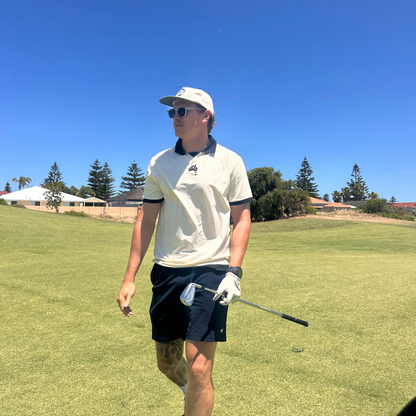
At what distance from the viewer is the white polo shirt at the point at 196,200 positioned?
2404 mm

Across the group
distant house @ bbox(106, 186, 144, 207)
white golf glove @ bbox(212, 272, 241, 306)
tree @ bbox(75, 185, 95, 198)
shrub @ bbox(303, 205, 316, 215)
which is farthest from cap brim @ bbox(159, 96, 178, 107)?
tree @ bbox(75, 185, 95, 198)

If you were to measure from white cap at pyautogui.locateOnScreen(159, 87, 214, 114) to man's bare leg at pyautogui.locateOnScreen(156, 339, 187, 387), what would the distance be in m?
1.73

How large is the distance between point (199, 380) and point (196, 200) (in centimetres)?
115

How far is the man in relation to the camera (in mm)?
2209

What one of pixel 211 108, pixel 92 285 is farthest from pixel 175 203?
pixel 92 285

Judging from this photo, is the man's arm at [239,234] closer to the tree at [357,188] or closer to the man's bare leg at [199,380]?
the man's bare leg at [199,380]

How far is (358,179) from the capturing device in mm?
101500

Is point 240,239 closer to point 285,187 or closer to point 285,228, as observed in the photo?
point 285,228

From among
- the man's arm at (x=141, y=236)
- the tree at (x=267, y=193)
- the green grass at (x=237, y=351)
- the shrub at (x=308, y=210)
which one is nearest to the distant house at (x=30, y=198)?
the tree at (x=267, y=193)

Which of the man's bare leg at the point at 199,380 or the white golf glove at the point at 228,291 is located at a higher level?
the white golf glove at the point at 228,291

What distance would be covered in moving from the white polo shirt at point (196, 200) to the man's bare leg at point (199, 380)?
54 cm

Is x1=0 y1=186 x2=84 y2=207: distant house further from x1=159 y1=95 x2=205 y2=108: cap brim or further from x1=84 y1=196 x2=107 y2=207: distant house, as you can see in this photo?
x1=159 y1=95 x2=205 y2=108: cap brim

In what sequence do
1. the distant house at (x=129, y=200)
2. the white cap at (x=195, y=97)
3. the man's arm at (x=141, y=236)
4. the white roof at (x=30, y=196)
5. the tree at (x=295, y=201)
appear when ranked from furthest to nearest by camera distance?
the distant house at (x=129, y=200) → the white roof at (x=30, y=196) → the tree at (x=295, y=201) → the man's arm at (x=141, y=236) → the white cap at (x=195, y=97)

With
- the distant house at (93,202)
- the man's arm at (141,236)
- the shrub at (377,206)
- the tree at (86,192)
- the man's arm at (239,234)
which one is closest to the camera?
the man's arm at (239,234)
